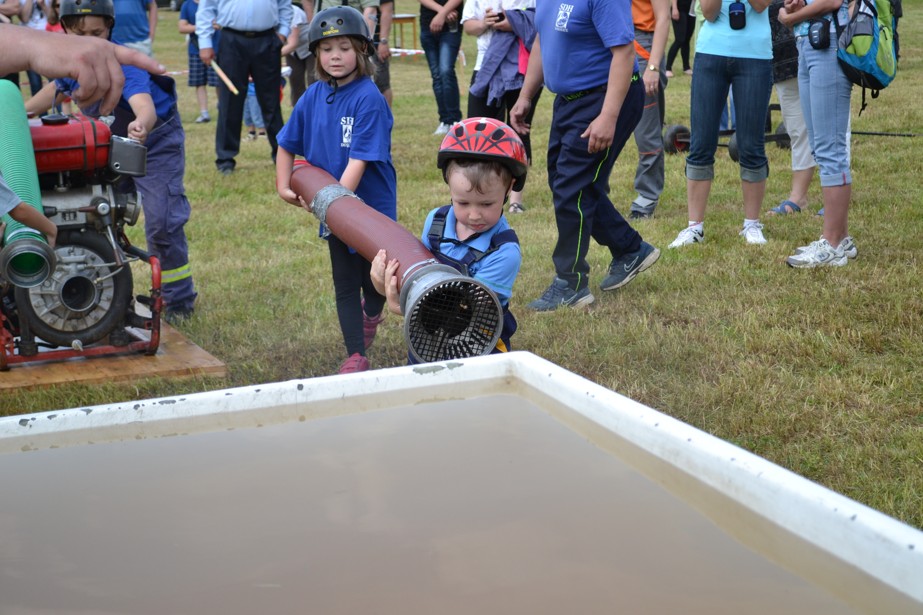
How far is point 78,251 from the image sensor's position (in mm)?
4594

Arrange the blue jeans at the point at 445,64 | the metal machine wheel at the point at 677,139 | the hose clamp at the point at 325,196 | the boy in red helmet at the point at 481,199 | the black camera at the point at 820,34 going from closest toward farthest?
the boy in red helmet at the point at 481,199 < the hose clamp at the point at 325,196 < the black camera at the point at 820,34 < the metal machine wheel at the point at 677,139 < the blue jeans at the point at 445,64

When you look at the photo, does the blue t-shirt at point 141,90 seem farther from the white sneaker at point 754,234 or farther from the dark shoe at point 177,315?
the white sneaker at point 754,234

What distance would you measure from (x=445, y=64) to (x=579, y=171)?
6.38m

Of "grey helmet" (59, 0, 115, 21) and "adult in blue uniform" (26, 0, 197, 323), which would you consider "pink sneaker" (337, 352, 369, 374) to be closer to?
"adult in blue uniform" (26, 0, 197, 323)

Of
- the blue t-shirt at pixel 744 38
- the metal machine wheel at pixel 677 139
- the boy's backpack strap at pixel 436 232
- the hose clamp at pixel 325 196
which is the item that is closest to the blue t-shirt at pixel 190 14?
the metal machine wheel at pixel 677 139

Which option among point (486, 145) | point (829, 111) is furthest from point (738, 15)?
point (486, 145)

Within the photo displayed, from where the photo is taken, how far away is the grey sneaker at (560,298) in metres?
5.59

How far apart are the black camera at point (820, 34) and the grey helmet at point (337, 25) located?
9.08 ft

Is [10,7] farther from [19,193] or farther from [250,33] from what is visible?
[19,193]

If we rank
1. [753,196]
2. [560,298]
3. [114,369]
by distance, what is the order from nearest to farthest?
1. [114,369]
2. [560,298]
3. [753,196]

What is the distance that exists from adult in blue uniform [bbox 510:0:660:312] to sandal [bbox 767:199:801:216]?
2.34 metres

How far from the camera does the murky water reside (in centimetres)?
197

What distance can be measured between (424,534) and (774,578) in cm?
70

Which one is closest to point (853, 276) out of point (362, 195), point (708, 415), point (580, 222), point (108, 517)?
point (580, 222)
